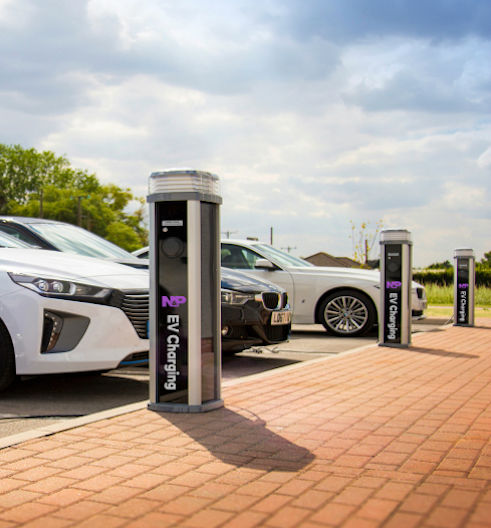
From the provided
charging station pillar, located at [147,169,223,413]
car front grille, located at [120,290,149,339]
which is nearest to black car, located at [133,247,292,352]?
car front grille, located at [120,290,149,339]

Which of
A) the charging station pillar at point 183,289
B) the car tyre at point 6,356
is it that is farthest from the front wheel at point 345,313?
the car tyre at point 6,356

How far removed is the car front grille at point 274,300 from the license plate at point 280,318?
0.09m

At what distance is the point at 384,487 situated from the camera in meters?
3.60

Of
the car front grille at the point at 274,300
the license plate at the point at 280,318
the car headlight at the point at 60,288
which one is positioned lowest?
the license plate at the point at 280,318

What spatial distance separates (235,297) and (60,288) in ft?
7.62

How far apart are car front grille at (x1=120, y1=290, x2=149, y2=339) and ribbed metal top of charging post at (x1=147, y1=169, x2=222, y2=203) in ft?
3.27

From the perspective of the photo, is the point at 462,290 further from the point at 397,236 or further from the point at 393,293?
the point at 397,236

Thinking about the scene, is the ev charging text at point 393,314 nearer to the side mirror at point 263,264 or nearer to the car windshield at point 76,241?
the side mirror at point 263,264

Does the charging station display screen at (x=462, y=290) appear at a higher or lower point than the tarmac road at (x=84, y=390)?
higher

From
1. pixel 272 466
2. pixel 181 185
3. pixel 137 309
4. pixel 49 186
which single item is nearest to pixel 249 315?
pixel 137 309

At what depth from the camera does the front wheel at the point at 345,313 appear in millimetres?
11789

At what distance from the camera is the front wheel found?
11.8 metres

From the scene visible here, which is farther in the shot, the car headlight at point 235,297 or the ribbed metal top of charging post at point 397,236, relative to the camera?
the ribbed metal top of charging post at point 397,236

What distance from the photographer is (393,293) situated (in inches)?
415
